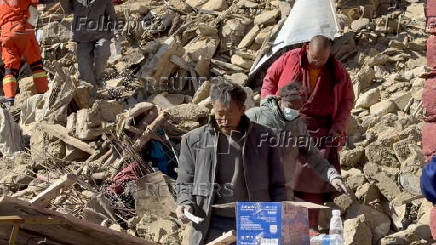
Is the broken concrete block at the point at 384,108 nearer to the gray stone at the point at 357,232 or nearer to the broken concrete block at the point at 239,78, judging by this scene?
the broken concrete block at the point at 239,78

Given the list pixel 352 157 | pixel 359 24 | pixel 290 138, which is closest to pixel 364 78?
pixel 359 24

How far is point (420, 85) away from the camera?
12.0 m

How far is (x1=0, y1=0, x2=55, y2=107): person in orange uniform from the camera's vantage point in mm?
13453

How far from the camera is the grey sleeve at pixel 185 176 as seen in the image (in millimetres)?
7013

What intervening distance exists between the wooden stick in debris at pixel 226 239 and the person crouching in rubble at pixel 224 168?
1.36 feet

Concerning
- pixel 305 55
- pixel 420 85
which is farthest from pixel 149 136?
pixel 420 85

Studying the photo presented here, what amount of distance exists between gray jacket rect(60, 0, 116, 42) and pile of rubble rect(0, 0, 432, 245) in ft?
1.71

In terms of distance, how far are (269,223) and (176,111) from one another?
5249mm

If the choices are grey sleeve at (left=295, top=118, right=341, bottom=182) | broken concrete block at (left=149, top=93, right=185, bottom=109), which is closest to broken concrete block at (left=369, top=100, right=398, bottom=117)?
broken concrete block at (left=149, top=93, right=185, bottom=109)

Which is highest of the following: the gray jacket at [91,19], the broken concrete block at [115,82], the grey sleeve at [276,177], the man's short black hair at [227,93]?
the man's short black hair at [227,93]

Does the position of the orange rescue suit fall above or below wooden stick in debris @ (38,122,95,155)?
above

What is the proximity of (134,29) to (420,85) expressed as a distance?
4204 mm

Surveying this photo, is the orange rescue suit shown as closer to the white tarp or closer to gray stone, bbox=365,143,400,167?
the white tarp

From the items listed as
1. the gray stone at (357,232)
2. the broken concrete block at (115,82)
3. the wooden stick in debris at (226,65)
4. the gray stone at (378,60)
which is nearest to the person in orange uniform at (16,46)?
the broken concrete block at (115,82)
